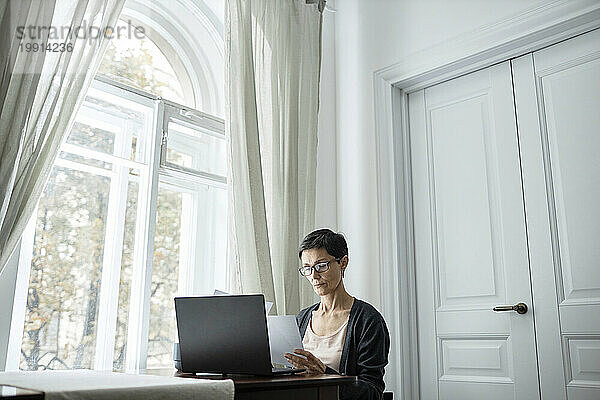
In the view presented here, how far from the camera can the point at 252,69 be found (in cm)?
Answer: 280

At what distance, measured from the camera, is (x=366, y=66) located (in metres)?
3.34

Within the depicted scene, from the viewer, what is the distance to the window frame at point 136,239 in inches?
92.9

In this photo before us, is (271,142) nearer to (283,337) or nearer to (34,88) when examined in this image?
(34,88)

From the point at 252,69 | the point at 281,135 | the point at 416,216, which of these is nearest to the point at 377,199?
the point at 416,216

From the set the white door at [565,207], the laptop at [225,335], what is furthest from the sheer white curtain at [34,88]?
the white door at [565,207]

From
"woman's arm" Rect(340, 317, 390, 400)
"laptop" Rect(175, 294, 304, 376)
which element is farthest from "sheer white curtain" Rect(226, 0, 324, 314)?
"laptop" Rect(175, 294, 304, 376)

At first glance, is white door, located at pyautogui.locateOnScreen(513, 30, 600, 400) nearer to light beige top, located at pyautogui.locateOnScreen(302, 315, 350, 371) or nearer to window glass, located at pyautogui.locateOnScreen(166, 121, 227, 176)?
light beige top, located at pyautogui.locateOnScreen(302, 315, 350, 371)

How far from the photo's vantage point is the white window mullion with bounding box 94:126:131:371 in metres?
2.37

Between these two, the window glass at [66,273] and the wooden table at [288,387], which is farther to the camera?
the window glass at [66,273]

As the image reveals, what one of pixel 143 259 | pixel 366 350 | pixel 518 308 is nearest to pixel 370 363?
pixel 366 350

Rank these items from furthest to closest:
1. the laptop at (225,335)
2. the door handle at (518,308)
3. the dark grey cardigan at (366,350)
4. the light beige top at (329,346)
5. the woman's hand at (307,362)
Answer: the door handle at (518,308) < the light beige top at (329,346) < the dark grey cardigan at (366,350) < the woman's hand at (307,362) < the laptop at (225,335)

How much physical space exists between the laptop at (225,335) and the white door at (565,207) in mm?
1336

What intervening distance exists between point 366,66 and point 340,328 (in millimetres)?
1743

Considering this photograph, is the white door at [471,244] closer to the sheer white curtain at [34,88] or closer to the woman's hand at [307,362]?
the woman's hand at [307,362]
